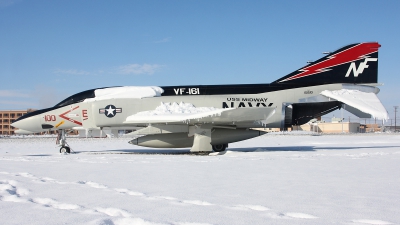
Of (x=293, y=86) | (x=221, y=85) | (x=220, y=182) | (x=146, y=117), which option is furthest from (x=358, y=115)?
(x=220, y=182)

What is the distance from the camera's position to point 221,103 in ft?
51.2

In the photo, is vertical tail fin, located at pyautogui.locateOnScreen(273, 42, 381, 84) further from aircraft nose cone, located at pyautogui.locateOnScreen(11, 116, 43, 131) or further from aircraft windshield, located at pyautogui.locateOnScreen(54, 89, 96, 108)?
aircraft nose cone, located at pyautogui.locateOnScreen(11, 116, 43, 131)

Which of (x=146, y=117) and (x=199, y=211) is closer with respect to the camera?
(x=199, y=211)

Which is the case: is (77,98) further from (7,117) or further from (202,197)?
(7,117)

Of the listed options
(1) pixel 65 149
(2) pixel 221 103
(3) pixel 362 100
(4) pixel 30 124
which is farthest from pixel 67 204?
(3) pixel 362 100

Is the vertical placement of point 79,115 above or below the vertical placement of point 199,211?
above

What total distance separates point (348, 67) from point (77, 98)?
42.4 feet

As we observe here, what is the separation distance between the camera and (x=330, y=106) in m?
15.7

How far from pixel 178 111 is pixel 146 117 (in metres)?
1.44

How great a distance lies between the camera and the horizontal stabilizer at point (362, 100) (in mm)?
14223

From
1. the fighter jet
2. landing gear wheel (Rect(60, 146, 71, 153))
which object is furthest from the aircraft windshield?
landing gear wheel (Rect(60, 146, 71, 153))

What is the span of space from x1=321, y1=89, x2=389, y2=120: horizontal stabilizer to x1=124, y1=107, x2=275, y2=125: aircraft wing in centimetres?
→ 330

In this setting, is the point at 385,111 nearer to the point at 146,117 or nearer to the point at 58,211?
the point at 146,117

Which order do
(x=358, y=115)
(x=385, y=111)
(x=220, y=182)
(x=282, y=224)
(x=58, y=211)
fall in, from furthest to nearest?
1. (x=358, y=115)
2. (x=385, y=111)
3. (x=220, y=182)
4. (x=58, y=211)
5. (x=282, y=224)
